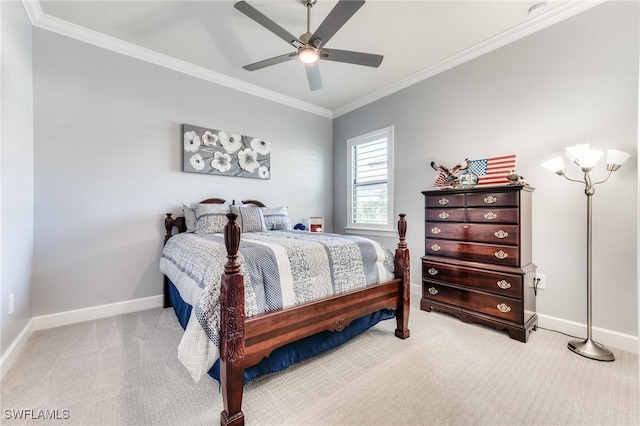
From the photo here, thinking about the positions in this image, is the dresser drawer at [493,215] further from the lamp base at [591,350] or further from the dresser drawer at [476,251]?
the lamp base at [591,350]

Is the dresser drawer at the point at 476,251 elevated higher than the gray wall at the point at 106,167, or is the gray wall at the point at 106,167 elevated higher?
the gray wall at the point at 106,167

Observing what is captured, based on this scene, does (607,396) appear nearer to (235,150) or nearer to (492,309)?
(492,309)

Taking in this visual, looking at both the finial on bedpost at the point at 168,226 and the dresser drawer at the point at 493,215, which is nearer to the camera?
the dresser drawer at the point at 493,215

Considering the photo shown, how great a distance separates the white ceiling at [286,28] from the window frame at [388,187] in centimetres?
80

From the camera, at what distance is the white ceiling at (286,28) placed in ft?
7.66

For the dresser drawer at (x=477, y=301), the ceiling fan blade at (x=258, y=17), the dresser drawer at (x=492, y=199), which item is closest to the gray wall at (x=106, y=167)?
the ceiling fan blade at (x=258, y=17)

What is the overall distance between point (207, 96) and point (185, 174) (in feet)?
3.42

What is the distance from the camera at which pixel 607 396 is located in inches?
61.8

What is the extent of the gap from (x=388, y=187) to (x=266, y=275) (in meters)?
2.67

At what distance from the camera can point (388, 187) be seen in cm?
386

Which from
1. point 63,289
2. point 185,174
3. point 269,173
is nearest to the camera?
point 63,289

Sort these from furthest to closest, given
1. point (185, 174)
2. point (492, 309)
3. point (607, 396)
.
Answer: point (185, 174), point (492, 309), point (607, 396)

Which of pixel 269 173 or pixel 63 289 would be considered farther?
pixel 269 173

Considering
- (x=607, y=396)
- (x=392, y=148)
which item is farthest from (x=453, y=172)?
A: (x=607, y=396)
